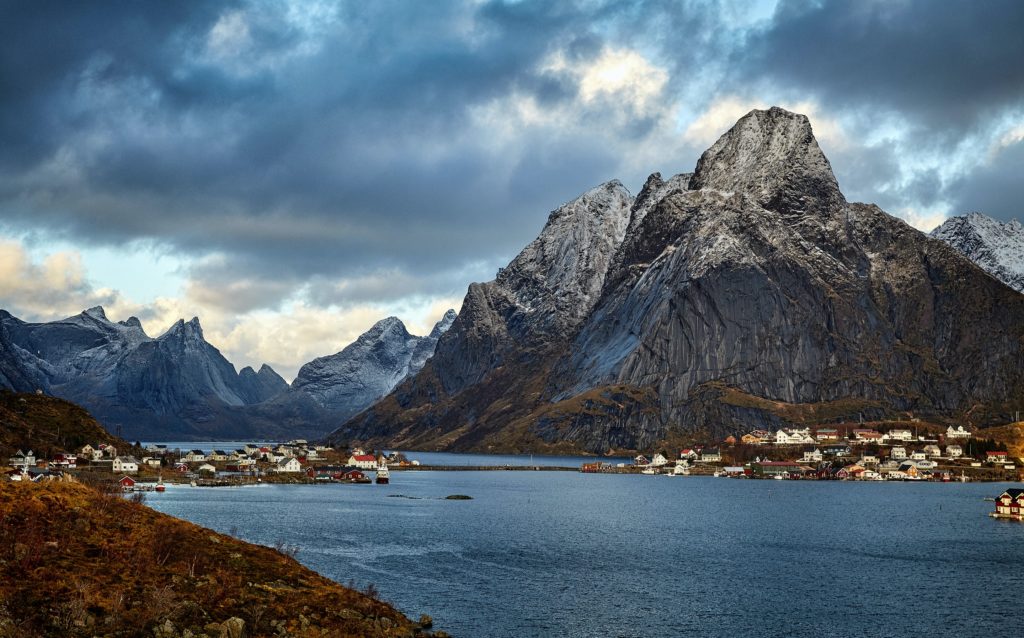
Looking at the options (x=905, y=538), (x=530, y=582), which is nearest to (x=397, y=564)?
(x=530, y=582)

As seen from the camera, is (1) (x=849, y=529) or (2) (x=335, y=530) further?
(1) (x=849, y=529)

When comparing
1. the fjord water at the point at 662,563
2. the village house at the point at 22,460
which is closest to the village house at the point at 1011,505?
the fjord water at the point at 662,563

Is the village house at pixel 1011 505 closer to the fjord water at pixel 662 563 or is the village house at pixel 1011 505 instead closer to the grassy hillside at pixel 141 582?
the fjord water at pixel 662 563

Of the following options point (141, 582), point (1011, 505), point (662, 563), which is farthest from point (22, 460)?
point (1011, 505)

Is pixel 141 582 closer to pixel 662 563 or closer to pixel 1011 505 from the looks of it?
pixel 662 563

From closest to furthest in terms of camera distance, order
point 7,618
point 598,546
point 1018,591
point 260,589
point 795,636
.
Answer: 1. point 7,618
2. point 260,589
3. point 795,636
4. point 1018,591
5. point 598,546

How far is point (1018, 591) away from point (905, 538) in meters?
42.3

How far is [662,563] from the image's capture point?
111 meters

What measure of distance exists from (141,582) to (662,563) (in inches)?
2444

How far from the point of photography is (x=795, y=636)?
75.3 meters

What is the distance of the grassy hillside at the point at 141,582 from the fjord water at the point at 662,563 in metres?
10.8

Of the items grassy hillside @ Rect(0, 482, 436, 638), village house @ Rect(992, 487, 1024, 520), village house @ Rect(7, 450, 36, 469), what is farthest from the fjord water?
village house @ Rect(7, 450, 36, 469)

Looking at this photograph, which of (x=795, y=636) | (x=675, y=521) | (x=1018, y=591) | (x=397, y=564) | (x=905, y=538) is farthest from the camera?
(x=675, y=521)

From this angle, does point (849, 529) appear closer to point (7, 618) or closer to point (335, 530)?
point (335, 530)
